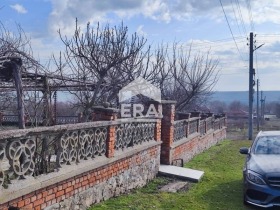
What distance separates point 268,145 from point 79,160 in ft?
15.3

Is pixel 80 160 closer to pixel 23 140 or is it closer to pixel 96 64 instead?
pixel 23 140

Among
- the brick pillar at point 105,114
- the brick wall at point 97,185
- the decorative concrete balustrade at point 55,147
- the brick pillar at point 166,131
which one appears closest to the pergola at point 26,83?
the brick pillar at point 105,114

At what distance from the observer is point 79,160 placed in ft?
18.7

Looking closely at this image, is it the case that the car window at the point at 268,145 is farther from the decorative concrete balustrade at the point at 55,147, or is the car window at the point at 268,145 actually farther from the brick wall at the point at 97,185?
the decorative concrete balustrade at the point at 55,147

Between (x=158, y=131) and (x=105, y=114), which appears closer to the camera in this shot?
(x=105, y=114)

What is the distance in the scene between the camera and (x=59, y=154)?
512 centimetres

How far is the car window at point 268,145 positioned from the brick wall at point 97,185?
259 centimetres

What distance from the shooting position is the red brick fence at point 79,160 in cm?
418

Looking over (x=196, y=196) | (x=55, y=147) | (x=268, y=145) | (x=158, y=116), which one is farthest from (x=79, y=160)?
(x=268, y=145)

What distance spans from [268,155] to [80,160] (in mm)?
4189

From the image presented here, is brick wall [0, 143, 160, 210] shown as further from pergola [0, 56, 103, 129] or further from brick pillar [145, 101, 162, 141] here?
pergola [0, 56, 103, 129]

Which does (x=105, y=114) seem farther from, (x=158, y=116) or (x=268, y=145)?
(x=268, y=145)

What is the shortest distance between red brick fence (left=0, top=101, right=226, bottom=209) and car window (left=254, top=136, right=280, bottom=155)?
2.57m

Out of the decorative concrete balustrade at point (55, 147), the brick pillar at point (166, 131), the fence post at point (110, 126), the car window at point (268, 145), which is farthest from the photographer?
the brick pillar at point (166, 131)
